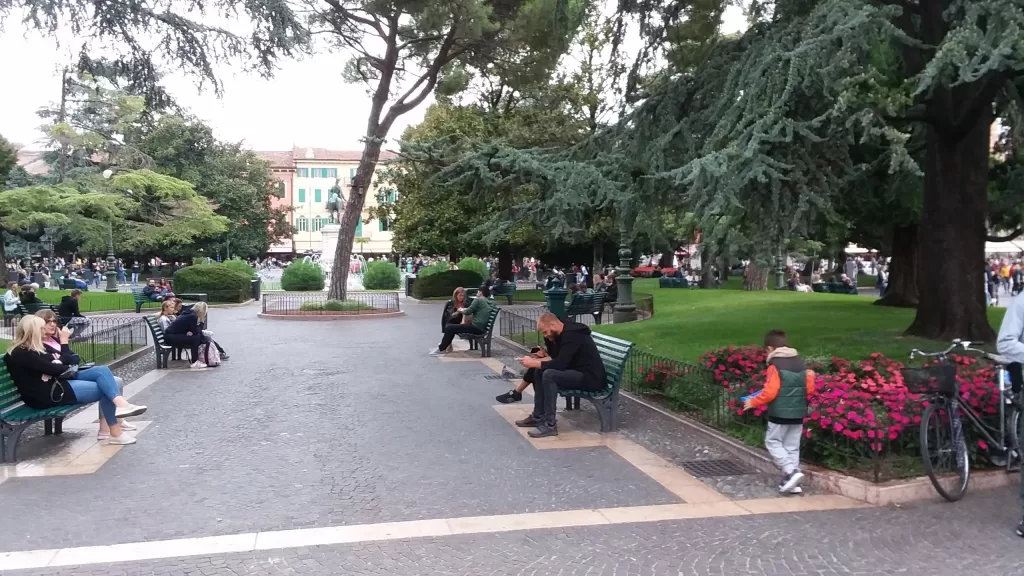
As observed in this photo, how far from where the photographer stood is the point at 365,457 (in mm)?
6859

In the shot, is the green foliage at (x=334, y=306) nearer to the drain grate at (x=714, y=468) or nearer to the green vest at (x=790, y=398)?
the drain grate at (x=714, y=468)

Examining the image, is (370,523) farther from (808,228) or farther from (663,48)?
(663,48)

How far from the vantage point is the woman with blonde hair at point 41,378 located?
6789mm

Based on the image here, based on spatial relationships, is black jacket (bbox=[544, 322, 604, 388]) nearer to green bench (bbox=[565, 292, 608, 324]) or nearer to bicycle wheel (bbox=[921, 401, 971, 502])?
bicycle wheel (bbox=[921, 401, 971, 502])

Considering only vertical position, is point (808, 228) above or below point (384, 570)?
above

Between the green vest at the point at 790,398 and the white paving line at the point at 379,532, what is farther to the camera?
the green vest at the point at 790,398

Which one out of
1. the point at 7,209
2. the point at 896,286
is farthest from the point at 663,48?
the point at 7,209

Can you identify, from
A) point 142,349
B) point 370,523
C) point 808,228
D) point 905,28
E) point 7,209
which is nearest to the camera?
point 370,523

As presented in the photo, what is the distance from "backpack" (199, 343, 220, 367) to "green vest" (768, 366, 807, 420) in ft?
31.1

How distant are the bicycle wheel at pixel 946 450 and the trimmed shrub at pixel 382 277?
1280 inches

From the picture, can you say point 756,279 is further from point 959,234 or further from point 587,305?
point 959,234

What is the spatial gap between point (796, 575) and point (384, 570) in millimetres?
2271

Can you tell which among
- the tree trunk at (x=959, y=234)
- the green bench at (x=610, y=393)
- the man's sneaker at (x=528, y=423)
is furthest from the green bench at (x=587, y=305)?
the man's sneaker at (x=528, y=423)

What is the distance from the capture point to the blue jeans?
7.14m
